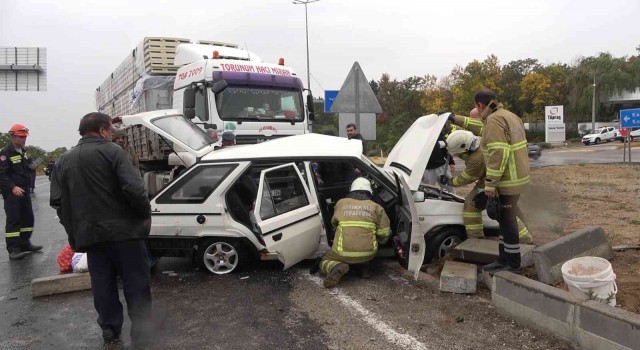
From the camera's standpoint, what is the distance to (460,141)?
540 centimetres

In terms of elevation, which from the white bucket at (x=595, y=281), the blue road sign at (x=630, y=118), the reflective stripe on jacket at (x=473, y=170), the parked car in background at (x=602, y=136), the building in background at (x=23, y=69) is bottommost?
the white bucket at (x=595, y=281)

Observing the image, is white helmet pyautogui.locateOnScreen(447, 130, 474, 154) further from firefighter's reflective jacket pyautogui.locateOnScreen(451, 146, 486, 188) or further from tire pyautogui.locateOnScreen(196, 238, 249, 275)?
tire pyautogui.locateOnScreen(196, 238, 249, 275)

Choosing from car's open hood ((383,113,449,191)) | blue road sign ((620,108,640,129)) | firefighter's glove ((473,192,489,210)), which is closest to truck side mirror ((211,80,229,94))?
car's open hood ((383,113,449,191))

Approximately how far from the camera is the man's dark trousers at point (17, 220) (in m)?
6.59

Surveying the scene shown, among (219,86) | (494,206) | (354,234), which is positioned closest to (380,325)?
(354,234)

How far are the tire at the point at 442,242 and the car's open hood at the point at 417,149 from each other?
65 centimetres

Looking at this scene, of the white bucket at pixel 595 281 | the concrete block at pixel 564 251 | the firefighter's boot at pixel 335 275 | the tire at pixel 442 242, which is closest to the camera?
the white bucket at pixel 595 281

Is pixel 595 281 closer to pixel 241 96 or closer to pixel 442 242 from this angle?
pixel 442 242

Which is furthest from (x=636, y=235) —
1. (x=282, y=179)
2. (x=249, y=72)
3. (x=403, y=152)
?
(x=249, y=72)

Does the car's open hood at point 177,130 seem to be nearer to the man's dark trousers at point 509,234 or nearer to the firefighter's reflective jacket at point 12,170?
the firefighter's reflective jacket at point 12,170

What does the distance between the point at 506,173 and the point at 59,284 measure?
15.0 ft

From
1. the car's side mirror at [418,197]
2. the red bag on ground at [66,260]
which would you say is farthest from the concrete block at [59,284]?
the car's side mirror at [418,197]

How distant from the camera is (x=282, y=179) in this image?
530 centimetres

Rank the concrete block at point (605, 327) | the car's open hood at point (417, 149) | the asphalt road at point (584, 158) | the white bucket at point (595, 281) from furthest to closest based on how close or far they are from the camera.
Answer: the asphalt road at point (584, 158) → the car's open hood at point (417, 149) → the white bucket at point (595, 281) → the concrete block at point (605, 327)
